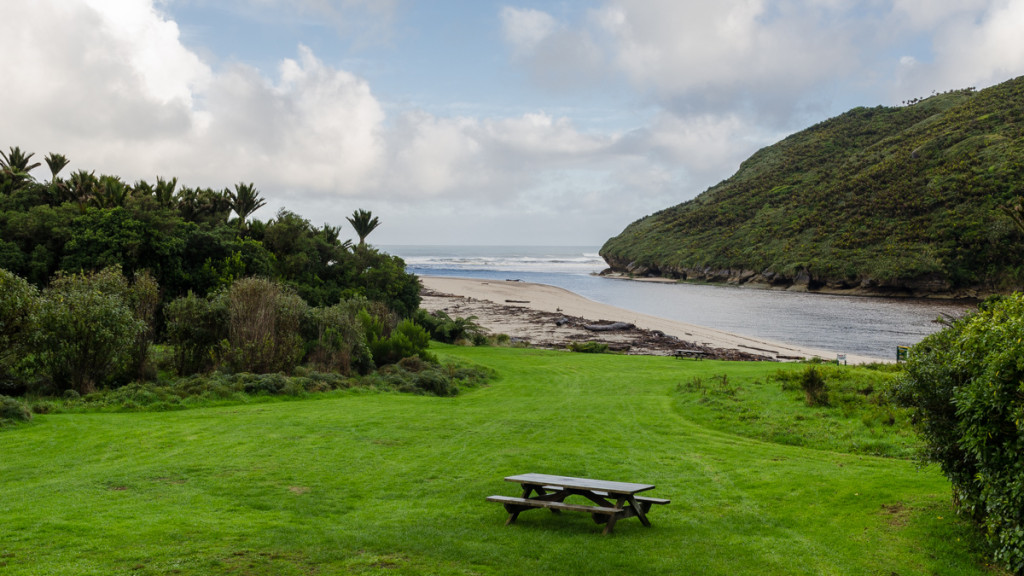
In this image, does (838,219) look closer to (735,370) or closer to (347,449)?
(735,370)

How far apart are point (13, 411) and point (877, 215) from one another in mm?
103406

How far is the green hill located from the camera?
77500 millimetres

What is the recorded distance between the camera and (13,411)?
11844 mm

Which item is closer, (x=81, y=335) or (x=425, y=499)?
(x=425, y=499)

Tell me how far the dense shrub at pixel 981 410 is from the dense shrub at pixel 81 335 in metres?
16.5

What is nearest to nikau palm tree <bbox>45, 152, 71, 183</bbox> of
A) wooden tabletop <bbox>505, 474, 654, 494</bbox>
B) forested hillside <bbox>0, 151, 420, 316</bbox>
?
forested hillside <bbox>0, 151, 420, 316</bbox>

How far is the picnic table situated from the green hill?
8170 cm

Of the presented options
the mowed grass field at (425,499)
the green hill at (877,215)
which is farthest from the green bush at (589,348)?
the green hill at (877,215)

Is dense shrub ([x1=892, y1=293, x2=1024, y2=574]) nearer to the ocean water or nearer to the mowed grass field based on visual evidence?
the mowed grass field

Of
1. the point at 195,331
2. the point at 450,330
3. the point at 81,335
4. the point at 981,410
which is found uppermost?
the point at 981,410

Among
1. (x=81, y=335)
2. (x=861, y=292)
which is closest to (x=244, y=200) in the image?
(x=81, y=335)

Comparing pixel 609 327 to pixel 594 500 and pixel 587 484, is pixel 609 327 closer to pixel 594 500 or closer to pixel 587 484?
pixel 594 500

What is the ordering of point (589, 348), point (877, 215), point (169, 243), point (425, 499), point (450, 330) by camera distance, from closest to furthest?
point (425, 499) < point (169, 243) < point (589, 348) < point (450, 330) < point (877, 215)

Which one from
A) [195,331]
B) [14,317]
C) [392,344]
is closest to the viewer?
[14,317]
